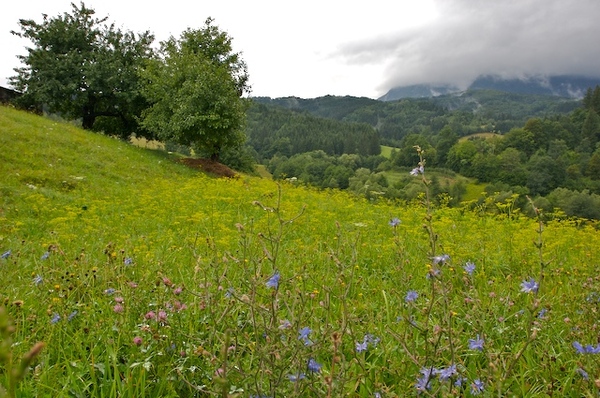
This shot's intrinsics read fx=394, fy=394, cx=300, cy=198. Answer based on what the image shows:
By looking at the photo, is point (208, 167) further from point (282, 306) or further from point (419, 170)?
point (419, 170)

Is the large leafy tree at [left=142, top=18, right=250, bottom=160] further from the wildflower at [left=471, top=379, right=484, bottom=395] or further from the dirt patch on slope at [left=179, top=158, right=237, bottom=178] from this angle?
the wildflower at [left=471, top=379, right=484, bottom=395]

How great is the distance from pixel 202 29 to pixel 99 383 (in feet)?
75.8

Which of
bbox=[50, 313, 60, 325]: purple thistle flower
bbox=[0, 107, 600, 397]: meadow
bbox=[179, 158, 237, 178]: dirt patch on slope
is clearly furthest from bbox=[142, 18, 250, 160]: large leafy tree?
bbox=[50, 313, 60, 325]: purple thistle flower

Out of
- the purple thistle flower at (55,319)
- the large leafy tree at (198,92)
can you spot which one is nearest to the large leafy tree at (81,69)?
the large leafy tree at (198,92)

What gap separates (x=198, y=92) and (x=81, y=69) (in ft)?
25.0

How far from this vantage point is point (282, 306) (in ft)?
9.95

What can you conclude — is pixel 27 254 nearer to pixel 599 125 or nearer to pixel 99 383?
pixel 99 383

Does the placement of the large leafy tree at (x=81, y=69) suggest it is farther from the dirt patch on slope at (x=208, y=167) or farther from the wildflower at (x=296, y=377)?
the wildflower at (x=296, y=377)

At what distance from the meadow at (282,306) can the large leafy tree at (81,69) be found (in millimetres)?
14211

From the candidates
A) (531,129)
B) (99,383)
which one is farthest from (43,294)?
(531,129)

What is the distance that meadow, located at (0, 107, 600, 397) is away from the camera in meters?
1.67

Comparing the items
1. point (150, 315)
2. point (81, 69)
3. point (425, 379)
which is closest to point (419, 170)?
point (425, 379)

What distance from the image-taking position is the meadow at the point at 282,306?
167 cm

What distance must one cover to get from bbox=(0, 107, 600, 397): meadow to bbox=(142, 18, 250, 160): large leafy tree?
1065 cm
